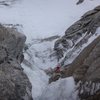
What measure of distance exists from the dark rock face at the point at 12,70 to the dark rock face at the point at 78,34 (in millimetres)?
2606

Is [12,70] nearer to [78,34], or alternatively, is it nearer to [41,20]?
[78,34]

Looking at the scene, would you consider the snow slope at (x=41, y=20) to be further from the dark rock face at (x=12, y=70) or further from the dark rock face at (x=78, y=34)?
the dark rock face at (x=12, y=70)

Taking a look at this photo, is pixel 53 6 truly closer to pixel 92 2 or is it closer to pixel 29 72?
pixel 92 2

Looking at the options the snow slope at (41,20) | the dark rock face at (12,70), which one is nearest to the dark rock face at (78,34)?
the snow slope at (41,20)

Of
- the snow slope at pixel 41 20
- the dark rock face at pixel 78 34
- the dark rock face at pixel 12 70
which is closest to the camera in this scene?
the dark rock face at pixel 12 70

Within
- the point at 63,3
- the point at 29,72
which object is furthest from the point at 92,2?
the point at 29,72

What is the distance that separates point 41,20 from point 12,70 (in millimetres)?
9656

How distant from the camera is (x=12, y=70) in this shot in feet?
35.6

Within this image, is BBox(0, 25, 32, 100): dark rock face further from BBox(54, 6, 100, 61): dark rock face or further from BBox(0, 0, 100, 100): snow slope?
BBox(54, 6, 100, 61): dark rock face

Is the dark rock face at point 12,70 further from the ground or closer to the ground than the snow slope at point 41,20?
further from the ground

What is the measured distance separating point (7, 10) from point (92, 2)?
181 inches

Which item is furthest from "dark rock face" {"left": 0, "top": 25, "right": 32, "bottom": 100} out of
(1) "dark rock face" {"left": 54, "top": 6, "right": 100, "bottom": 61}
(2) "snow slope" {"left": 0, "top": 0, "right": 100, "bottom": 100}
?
(1) "dark rock face" {"left": 54, "top": 6, "right": 100, "bottom": 61}

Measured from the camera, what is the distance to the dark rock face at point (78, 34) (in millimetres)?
14086

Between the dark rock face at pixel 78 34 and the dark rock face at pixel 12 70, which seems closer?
the dark rock face at pixel 12 70
